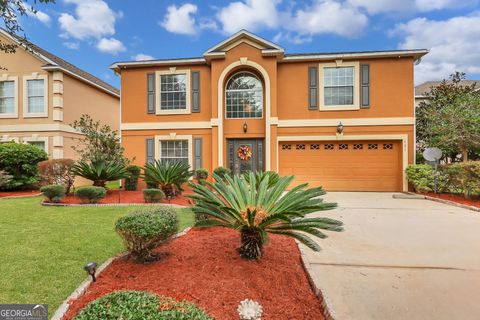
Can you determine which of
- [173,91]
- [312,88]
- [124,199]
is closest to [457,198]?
[312,88]

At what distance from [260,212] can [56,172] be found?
26.9 feet

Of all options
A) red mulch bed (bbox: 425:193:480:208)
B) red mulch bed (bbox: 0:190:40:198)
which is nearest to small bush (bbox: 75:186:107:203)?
red mulch bed (bbox: 0:190:40:198)

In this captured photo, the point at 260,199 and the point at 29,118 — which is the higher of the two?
the point at 29,118

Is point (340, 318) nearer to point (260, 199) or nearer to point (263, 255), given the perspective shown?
point (263, 255)

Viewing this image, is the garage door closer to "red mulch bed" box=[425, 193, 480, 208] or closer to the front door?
the front door

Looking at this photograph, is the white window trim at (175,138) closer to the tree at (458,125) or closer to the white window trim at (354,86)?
the white window trim at (354,86)

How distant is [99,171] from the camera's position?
8484mm

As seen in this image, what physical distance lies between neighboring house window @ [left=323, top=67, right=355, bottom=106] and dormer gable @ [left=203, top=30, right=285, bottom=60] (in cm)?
→ 239

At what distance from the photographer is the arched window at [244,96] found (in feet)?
38.1

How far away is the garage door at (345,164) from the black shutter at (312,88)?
1705 mm

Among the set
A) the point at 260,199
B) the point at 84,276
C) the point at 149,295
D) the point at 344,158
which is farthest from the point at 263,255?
the point at 344,158

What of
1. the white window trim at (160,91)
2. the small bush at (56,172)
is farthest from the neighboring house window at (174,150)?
the small bush at (56,172)

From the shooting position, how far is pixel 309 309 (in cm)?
253

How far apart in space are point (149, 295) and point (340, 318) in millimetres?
1844
